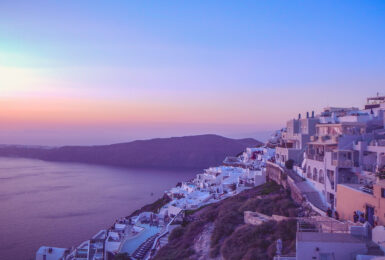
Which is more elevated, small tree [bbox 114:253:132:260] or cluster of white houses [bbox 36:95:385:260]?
cluster of white houses [bbox 36:95:385:260]

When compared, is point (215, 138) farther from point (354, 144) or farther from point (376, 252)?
point (376, 252)

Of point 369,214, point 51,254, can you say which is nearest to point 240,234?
point 369,214

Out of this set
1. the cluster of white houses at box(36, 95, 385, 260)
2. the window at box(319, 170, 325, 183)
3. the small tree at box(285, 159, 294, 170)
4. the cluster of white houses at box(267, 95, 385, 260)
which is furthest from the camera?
the small tree at box(285, 159, 294, 170)

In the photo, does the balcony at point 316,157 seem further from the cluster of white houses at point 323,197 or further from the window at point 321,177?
the window at point 321,177

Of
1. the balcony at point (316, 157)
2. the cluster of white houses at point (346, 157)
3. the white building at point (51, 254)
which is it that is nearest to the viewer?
the cluster of white houses at point (346, 157)

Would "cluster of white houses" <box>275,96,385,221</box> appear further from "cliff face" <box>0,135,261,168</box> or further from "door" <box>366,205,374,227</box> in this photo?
"cliff face" <box>0,135,261,168</box>

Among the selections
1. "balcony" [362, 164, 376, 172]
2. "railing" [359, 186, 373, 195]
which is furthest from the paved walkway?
"railing" [359, 186, 373, 195]

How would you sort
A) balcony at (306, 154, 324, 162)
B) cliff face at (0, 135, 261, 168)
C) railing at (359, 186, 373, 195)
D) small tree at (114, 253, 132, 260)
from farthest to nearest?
1. cliff face at (0, 135, 261, 168)
2. balcony at (306, 154, 324, 162)
3. small tree at (114, 253, 132, 260)
4. railing at (359, 186, 373, 195)

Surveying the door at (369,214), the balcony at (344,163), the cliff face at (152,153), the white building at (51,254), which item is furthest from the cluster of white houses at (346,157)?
the cliff face at (152,153)
